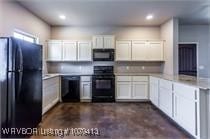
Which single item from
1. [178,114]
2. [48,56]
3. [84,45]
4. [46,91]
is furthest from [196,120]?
[48,56]

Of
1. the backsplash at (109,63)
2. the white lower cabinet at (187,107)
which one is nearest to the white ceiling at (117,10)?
the backsplash at (109,63)

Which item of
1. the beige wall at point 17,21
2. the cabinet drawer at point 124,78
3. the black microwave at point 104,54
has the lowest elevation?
the cabinet drawer at point 124,78

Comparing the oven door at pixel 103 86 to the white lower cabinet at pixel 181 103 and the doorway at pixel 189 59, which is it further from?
the doorway at pixel 189 59

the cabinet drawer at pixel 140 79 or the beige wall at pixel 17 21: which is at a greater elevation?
the beige wall at pixel 17 21

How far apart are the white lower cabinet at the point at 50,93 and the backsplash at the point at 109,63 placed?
0.86m

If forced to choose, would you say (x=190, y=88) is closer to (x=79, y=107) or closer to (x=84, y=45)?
(x=79, y=107)

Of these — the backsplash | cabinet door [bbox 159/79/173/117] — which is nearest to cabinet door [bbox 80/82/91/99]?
the backsplash

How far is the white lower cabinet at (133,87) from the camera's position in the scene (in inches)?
249

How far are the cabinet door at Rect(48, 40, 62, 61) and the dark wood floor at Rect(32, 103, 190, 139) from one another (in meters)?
1.65

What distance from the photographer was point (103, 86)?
6332 millimetres

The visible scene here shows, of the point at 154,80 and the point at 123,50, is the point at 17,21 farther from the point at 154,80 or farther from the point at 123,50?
the point at 154,80

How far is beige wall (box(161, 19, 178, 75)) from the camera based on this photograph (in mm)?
5738

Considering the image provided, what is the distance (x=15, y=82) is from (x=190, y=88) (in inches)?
102

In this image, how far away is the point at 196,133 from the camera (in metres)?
2.94
